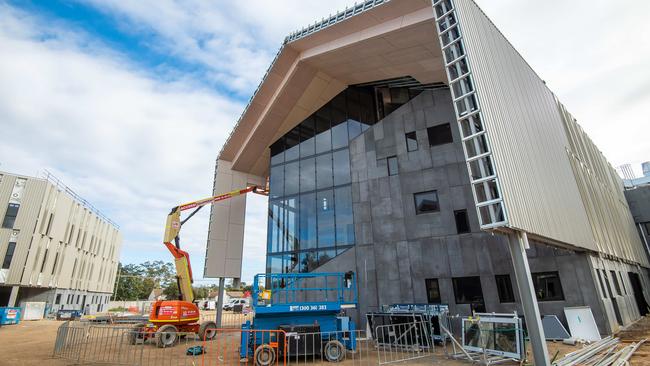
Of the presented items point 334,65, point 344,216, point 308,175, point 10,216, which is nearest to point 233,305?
point 10,216

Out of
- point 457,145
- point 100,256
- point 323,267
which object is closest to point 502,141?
point 457,145

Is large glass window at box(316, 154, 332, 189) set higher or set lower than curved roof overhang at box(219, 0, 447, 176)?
lower

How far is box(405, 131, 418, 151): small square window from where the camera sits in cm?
1870

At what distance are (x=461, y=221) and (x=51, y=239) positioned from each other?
159ft

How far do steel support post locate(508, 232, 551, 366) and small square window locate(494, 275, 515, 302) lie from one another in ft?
19.9

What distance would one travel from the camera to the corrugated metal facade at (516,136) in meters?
10.6

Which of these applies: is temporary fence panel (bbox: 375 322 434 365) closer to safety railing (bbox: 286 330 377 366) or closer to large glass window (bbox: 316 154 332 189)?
safety railing (bbox: 286 330 377 366)

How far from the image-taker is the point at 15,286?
36.8 metres

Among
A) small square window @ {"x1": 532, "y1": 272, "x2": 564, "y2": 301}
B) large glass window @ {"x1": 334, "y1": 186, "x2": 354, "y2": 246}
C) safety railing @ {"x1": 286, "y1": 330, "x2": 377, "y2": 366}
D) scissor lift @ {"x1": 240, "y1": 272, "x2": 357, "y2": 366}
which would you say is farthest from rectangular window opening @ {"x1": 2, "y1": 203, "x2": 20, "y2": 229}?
small square window @ {"x1": 532, "y1": 272, "x2": 564, "y2": 301}

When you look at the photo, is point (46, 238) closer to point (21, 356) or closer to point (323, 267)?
point (21, 356)

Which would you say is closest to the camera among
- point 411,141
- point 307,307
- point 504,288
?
point 307,307

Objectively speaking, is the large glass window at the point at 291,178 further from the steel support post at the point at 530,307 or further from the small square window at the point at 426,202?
the steel support post at the point at 530,307

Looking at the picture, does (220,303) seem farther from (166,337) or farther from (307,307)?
(307,307)

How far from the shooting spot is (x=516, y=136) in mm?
12602
